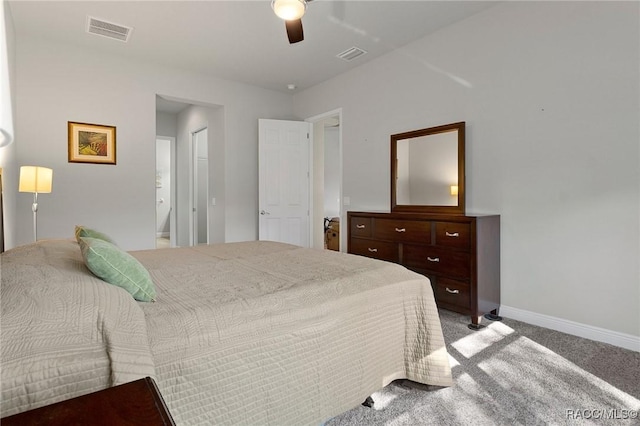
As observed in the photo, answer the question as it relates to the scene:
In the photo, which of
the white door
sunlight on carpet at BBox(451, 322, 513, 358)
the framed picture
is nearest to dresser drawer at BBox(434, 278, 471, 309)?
sunlight on carpet at BBox(451, 322, 513, 358)

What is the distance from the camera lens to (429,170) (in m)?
3.48

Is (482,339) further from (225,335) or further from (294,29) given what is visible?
(294,29)

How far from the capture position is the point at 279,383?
1219mm

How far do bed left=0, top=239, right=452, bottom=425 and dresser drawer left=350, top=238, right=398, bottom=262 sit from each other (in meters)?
1.45

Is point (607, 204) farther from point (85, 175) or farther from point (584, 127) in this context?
point (85, 175)

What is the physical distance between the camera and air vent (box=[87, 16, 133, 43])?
10.5 ft

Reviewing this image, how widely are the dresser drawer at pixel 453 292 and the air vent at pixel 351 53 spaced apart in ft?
8.90

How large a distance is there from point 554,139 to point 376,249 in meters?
1.83

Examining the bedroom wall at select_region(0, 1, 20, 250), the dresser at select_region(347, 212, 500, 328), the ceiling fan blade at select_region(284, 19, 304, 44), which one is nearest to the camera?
the ceiling fan blade at select_region(284, 19, 304, 44)

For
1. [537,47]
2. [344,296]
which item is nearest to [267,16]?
[537,47]

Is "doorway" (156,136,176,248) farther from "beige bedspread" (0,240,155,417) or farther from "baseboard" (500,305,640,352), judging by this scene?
"beige bedspread" (0,240,155,417)

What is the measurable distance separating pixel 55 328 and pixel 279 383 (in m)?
0.73

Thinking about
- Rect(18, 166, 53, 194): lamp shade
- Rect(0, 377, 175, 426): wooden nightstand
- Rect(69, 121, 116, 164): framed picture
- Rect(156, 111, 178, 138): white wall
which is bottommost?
Rect(0, 377, 175, 426): wooden nightstand

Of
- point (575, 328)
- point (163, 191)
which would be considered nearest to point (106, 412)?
point (575, 328)
